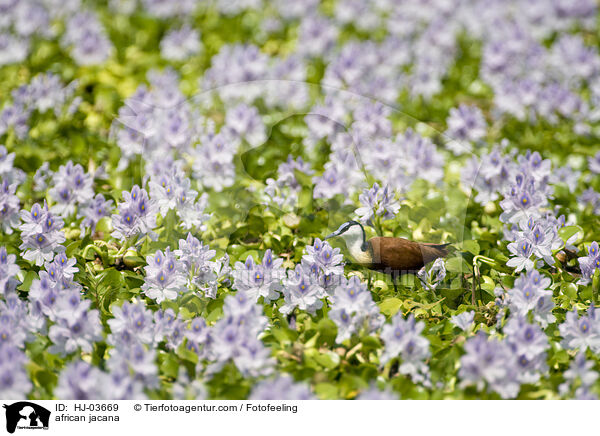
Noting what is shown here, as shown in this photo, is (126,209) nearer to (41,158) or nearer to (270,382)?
(270,382)

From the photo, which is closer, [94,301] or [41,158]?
[94,301]

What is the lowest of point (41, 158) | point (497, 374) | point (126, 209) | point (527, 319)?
point (497, 374)

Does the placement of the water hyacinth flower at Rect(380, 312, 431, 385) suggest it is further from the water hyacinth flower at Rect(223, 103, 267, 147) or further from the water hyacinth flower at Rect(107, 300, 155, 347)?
the water hyacinth flower at Rect(223, 103, 267, 147)

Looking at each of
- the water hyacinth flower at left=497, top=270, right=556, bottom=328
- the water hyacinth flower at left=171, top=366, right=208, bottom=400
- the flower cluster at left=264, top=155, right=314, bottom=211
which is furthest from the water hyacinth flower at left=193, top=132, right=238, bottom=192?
the water hyacinth flower at left=497, top=270, right=556, bottom=328

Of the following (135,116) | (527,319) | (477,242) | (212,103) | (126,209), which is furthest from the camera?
(212,103)

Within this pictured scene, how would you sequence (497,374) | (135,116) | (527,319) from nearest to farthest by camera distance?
(497,374), (527,319), (135,116)

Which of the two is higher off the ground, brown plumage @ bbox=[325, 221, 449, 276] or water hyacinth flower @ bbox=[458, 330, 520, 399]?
brown plumage @ bbox=[325, 221, 449, 276]

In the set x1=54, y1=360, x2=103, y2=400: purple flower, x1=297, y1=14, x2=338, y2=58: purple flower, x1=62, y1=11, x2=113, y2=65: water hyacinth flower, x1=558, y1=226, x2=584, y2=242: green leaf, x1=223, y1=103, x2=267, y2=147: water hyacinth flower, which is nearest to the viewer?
x1=54, y1=360, x2=103, y2=400: purple flower
